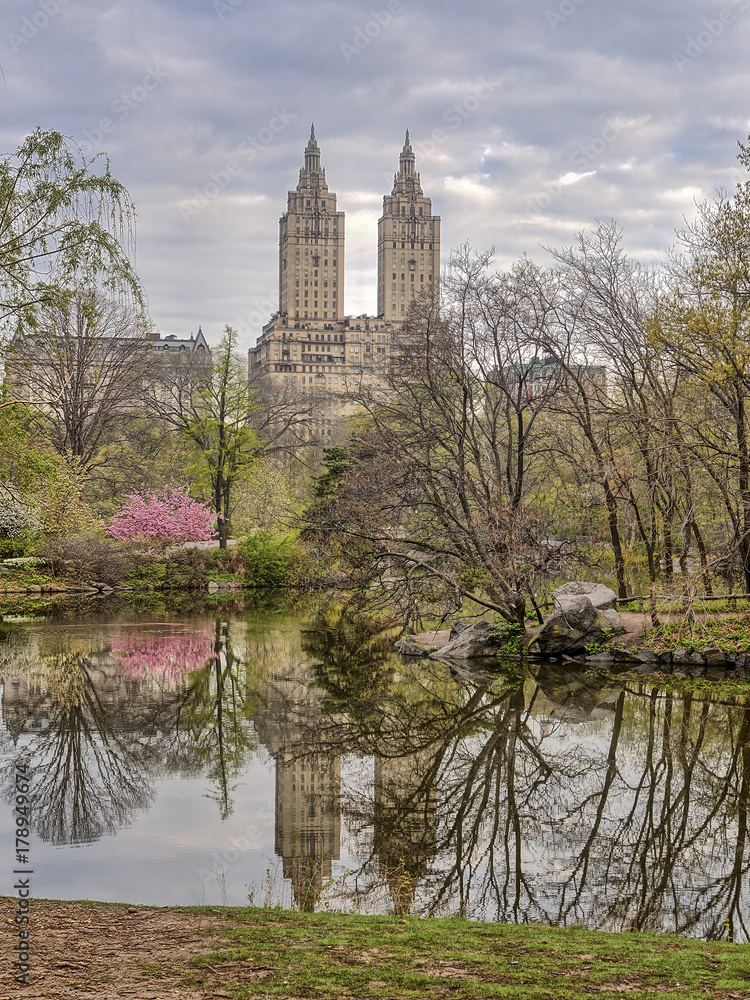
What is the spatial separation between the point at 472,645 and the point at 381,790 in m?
9.28

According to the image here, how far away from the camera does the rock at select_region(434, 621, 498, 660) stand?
19.2 metres

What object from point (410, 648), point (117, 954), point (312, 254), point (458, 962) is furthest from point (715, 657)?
point (312, 254)

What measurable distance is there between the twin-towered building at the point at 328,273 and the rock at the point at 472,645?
10498cm

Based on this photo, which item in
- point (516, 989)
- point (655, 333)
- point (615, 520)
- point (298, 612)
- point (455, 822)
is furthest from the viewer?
point (298, 612)

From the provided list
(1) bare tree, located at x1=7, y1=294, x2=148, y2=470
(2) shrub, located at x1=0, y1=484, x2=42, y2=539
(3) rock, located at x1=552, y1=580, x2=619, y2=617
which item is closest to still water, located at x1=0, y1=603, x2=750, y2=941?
(3) rock, located at x1=552, y1=580, x2=619, y2=617

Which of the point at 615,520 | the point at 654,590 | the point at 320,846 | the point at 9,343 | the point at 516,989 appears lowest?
the point at 320,846

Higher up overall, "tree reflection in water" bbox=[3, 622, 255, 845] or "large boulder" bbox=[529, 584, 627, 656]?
"large boulder" bbox=[529, 584, 627, 656]

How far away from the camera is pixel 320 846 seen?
27.9ft

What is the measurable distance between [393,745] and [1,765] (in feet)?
17.1

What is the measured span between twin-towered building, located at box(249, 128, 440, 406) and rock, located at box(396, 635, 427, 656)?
104 meters

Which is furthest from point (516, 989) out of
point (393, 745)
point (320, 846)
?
point (393, 745)

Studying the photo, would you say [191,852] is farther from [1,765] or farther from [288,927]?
[1,765]

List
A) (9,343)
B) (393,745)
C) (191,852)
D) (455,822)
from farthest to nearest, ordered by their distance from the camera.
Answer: (9,343), (393,745), (455,822), (191,852)

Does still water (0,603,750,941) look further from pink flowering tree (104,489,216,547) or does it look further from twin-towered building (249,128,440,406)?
twin-towered building (249,128,440,406)
